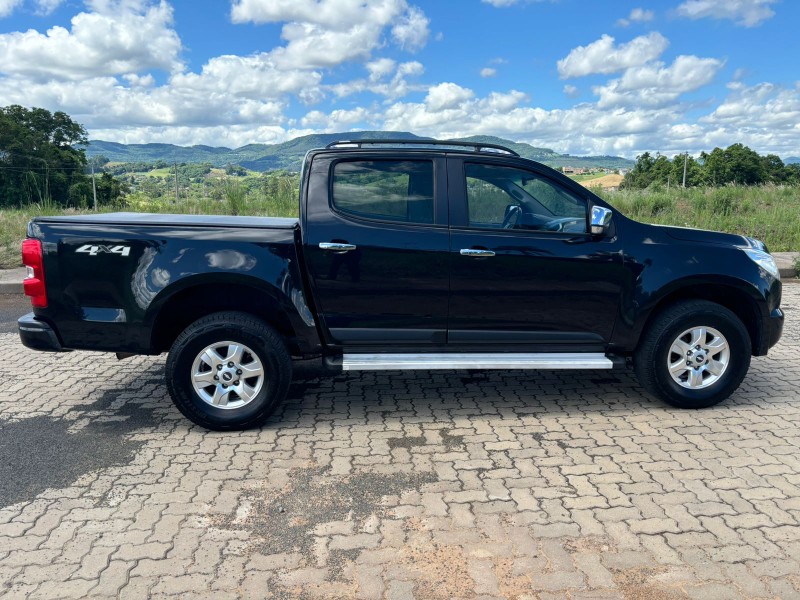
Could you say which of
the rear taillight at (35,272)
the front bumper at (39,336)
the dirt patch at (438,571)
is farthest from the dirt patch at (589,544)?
the rear taillight at (35,272)

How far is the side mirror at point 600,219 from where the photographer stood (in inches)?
178

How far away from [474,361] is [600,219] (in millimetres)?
1354

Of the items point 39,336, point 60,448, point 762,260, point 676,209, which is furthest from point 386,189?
point 676,209

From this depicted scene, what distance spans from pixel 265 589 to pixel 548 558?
1277 mm

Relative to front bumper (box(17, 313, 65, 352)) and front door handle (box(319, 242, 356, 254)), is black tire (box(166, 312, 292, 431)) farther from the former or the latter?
front bumper (box(17, 313, 65, 352))

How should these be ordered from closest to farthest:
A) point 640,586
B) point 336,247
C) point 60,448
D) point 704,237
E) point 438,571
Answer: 1. point 640,586
2. point 438,571
3. point 60,448
4. point 336,247
5. point 704,237

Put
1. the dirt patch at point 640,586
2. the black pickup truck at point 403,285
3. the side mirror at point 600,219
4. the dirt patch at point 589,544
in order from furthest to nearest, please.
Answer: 1. the side mirror at point 600,219
2. the black pickup truck at point 403,285
3. the dirt patch at point 589,544
4. the dirt patch at point 640,586

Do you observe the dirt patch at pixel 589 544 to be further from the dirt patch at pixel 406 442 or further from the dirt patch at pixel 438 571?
the dirt patch at pixel 406 442

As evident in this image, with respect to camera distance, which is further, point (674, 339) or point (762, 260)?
point (762, 260)

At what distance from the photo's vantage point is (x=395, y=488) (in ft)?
11.8

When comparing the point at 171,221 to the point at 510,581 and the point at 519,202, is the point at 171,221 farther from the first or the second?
the point at 510,581

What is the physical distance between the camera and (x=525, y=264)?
14.9 feet

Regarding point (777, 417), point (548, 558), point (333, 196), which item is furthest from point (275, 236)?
point (777, 417)

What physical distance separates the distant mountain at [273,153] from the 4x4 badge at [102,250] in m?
1.34
